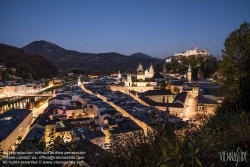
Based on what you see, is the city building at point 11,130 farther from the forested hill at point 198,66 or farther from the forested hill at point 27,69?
the forested hill at point 27,69

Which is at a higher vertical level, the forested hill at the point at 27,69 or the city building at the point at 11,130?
the forested hill at the point at 27,69

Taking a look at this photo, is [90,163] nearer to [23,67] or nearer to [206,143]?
[206,143]

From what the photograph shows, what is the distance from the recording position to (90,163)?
111 inches

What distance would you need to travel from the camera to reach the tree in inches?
→ 359

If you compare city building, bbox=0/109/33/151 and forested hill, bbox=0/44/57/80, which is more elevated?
forested hill, bbox=0/44/57/80

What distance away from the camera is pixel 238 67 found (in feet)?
30.7

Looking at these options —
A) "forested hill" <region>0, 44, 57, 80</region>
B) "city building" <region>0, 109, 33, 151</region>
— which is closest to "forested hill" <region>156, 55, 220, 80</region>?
"city building" <region>0, 109, 33, 151</region>

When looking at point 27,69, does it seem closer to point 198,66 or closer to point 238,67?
point 198,66

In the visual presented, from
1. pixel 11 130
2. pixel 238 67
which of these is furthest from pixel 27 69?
pixel 238 67

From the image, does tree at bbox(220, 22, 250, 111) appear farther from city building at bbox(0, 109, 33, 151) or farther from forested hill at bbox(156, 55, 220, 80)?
forested hill at bbox(156, 55, 220, 80)

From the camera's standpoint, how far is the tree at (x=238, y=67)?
912cm

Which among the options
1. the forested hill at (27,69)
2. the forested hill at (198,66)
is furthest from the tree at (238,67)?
the forested hill at (27,69)

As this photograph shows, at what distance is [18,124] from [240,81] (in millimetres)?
14341

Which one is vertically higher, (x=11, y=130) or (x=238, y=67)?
(x=238, y=67)
